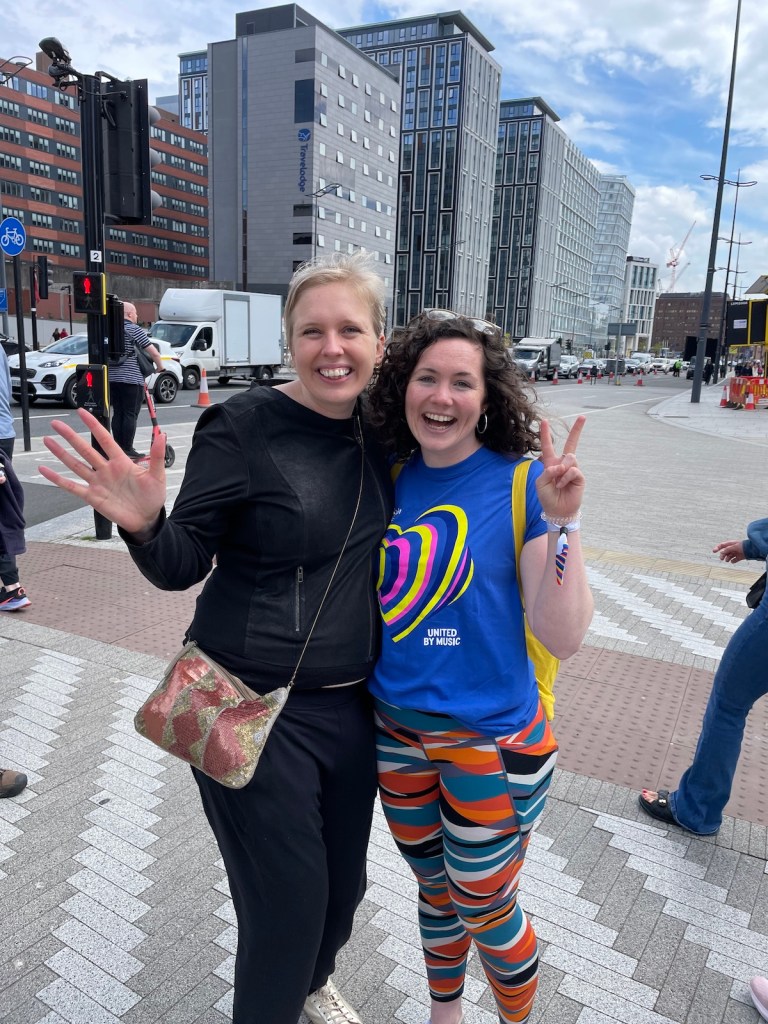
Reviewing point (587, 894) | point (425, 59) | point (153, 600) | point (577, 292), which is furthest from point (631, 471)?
point (577, 292)

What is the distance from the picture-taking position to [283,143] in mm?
68812

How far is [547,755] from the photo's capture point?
5.64 ft

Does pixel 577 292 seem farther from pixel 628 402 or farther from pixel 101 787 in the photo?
pixel 101 787

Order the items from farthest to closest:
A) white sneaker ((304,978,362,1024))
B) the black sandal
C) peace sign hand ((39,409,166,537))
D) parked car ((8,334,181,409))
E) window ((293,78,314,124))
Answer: window ((293,78,314,124)) < parked car ((8,334,181,409)) < the black sandal < white sneaker ((304,978,362,1024)) < peace sign hand ((39,409,166,537))

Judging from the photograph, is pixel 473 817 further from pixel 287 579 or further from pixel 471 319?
pixel 471 319

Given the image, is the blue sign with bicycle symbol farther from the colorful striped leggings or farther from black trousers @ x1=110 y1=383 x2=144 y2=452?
the colorful striped leggings

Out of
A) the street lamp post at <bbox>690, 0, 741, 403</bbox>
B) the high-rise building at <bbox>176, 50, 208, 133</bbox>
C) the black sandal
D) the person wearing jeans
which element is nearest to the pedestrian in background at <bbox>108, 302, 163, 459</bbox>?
Result: the black sandal

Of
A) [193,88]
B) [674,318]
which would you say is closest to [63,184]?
[193,88]

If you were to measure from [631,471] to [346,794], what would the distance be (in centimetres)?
1085

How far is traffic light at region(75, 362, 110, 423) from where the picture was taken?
596cm

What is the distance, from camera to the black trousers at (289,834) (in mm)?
1561

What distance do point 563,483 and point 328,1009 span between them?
1479 mm

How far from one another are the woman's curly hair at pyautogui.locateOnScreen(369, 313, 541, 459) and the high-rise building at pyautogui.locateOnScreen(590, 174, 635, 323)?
148 metres

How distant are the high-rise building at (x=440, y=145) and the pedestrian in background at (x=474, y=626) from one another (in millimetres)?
89855
